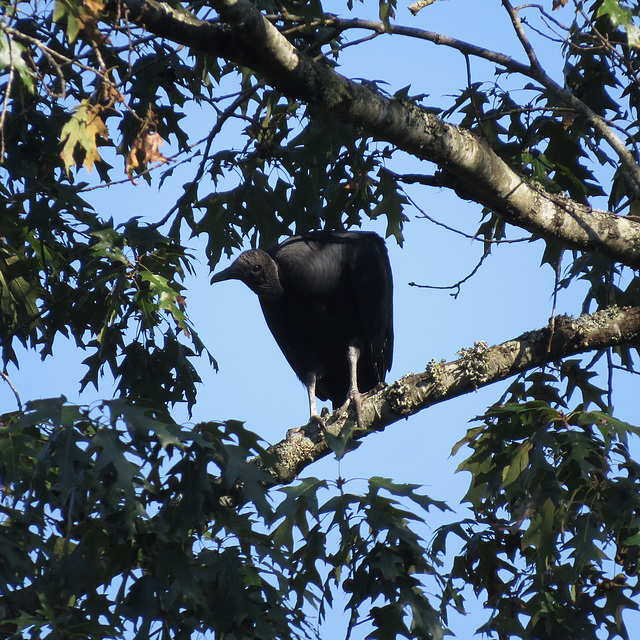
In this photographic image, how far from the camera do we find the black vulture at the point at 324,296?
4.24 meters

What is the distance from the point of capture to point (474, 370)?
2.98 metres

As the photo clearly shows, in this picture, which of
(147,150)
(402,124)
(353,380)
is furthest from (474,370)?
(147,150)

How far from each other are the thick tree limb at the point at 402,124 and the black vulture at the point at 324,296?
1.44 meters

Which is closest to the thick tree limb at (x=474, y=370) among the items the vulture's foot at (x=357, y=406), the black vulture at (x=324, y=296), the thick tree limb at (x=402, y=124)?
the vulture's foot at (x=357, y=406)

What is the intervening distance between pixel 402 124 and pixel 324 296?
1776 mm

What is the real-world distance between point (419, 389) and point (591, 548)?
83 centimetres

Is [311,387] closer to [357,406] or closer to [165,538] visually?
[357,406]

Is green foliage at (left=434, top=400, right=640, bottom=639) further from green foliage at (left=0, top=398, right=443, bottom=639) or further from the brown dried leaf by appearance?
the brown dried leaf

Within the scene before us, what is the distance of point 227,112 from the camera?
2.94 metres

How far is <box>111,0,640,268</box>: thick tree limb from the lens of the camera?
2256 millimetres

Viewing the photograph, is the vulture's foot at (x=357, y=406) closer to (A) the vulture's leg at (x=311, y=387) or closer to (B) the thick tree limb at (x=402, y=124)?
(A) the vulture's leg at (x=311, y=387)

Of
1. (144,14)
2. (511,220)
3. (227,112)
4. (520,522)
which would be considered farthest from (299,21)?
(520,522)

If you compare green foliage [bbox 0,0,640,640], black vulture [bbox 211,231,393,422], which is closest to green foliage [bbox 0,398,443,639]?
green foliage [bbox 0,0,640,640]

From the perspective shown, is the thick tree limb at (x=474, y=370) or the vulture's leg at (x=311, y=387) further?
the vulture's leg at (x=311, y=387)
